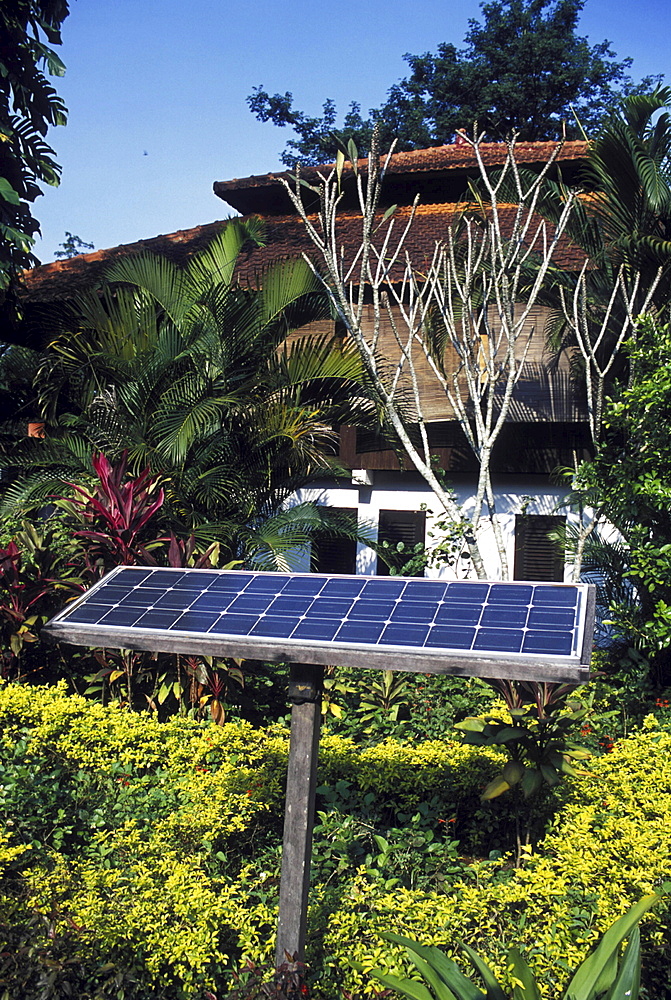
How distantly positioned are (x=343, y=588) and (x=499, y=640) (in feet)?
3.12

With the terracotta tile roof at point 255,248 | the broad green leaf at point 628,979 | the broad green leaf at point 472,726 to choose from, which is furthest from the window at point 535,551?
the broad green leaf at point 628,979

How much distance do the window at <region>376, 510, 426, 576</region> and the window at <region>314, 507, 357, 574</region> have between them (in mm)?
552

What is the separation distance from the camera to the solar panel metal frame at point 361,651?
3.17 meters

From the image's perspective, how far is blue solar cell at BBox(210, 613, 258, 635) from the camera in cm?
371

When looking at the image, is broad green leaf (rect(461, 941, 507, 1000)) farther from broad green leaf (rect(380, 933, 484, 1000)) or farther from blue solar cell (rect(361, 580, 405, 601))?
blue solar cell (rect(361, 580, 405, 601))

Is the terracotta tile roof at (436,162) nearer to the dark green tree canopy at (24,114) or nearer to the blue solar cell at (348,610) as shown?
the dark green tree canopy at (24,114)

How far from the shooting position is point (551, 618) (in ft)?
11.6

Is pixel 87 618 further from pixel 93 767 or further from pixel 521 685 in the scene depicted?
pixel 521 685

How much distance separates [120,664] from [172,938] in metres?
3.39

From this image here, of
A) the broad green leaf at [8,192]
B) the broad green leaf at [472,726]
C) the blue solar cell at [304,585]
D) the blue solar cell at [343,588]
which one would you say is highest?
the broad green leaf at [8,192]

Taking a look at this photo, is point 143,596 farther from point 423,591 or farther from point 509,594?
point 509,594

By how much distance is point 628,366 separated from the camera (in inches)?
365

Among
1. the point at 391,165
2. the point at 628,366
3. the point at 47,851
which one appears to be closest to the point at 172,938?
the point at 47,851

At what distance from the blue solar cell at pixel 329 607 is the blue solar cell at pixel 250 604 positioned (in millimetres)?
215
